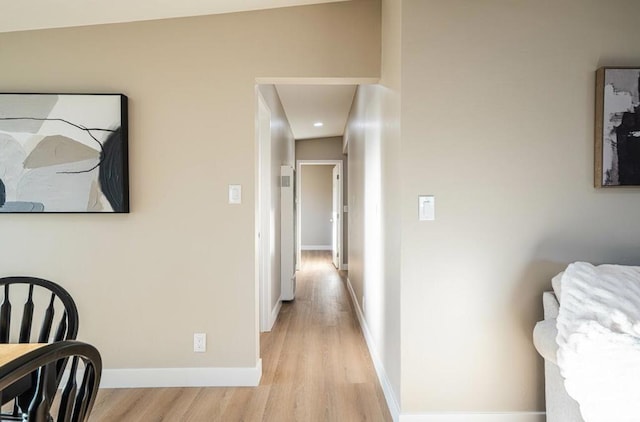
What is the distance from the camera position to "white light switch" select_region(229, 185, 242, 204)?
236cm

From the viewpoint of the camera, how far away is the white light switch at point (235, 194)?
2357 mm

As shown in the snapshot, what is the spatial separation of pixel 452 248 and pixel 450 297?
244 mm

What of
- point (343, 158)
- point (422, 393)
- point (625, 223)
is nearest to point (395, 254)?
point (422, 393)

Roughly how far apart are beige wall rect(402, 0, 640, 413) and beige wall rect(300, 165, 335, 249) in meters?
7.75

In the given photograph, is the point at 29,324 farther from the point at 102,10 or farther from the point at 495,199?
the point at 495,199

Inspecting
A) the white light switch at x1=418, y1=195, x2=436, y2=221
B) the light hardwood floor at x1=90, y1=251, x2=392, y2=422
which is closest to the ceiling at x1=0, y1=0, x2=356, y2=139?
the white light switch at x1=418, y1=195, x2=436, y2=221

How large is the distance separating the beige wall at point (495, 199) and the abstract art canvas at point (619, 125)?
0.18ft

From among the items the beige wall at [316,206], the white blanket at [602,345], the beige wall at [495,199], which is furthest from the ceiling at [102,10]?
the beige wall at [316,206]

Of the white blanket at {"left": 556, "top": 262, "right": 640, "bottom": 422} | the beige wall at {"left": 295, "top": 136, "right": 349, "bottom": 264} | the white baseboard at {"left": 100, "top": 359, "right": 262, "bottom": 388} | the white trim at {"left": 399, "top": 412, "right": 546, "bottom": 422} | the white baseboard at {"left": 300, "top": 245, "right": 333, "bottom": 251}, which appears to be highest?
the beige wall at {"left": 295, "top": 136, "right": 349, "bottom": 264}

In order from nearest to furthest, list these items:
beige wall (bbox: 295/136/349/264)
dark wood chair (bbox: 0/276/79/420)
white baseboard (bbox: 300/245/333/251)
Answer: dark wood chair (bbox: 0/276/79/420)
beige wall (bbox: 295/136/349/264)
white baseboard (bbox: 300/245/333/251)

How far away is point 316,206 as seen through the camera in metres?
9.60

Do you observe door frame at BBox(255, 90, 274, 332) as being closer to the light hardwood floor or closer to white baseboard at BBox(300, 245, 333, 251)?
the light hardwood floor

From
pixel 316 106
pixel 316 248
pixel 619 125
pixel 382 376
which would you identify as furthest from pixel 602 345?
pixel 316 248

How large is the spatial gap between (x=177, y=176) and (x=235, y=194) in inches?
15.1
